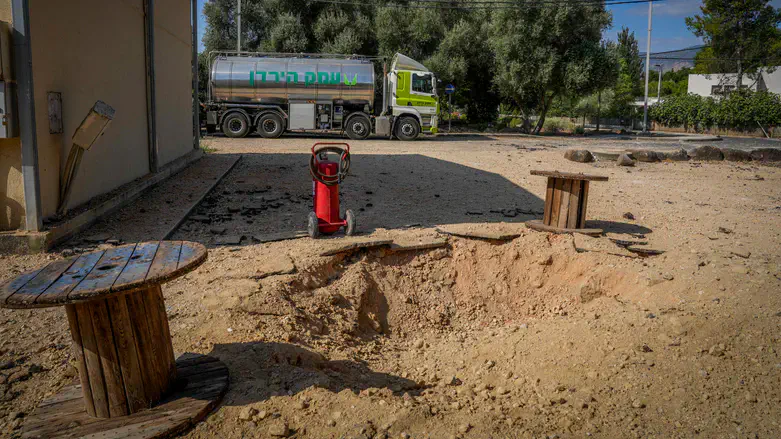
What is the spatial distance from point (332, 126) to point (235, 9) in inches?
522

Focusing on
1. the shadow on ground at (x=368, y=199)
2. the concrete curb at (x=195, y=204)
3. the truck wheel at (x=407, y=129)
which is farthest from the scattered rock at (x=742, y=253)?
the truck wheel at (x=407, y=129)

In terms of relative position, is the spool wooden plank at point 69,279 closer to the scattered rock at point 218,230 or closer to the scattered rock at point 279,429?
the scattered rock at point 279,429

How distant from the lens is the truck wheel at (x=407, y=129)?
23219 mm

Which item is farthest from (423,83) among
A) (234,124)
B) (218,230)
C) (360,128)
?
(218,230)

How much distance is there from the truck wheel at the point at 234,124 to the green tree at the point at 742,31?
39047 mm

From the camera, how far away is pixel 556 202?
23.6 ft

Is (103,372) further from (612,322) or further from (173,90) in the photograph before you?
(173,90)

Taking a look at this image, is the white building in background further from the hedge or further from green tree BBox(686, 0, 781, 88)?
the hedge

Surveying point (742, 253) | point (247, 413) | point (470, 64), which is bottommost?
point (247, 413)

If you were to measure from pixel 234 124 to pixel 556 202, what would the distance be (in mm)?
17300

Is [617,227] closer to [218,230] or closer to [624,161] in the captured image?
[218,230]

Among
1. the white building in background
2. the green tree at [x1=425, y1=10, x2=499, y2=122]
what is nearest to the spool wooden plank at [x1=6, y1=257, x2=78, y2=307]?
the green tree at [x1=425, y1=10, x2=499, y2=122]

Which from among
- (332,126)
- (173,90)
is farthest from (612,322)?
(332,126)

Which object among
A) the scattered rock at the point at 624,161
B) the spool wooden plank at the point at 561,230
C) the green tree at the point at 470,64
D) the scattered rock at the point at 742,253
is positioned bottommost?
the scattered rock at the point at 742,253
